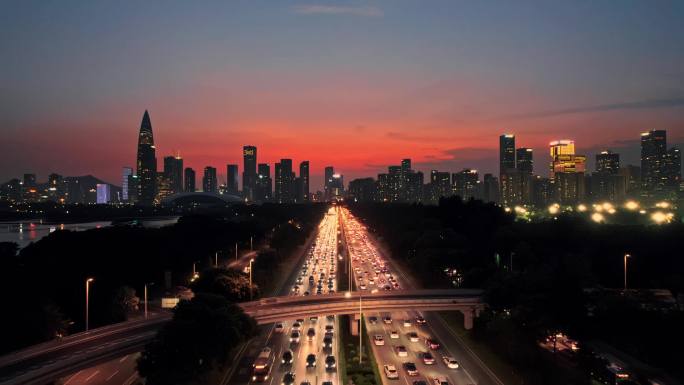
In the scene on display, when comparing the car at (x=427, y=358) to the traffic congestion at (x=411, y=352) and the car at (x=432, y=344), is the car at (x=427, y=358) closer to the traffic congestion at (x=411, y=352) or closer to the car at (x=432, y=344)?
the traffic congestion at (x=411, y=352)

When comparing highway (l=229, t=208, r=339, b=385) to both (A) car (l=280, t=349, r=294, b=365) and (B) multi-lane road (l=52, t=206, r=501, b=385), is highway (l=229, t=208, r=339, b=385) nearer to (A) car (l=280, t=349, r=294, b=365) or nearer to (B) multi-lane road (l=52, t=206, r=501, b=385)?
(B) multi-lane road (l=52, t=206, r=501, b=385)

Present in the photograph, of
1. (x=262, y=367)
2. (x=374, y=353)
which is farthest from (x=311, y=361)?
(x=374, y=353)

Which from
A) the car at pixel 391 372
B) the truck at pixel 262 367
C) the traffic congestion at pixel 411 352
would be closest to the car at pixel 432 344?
the traffic congestion at pixel 411 352

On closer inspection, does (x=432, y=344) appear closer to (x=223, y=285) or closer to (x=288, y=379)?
(x=288, y=379)

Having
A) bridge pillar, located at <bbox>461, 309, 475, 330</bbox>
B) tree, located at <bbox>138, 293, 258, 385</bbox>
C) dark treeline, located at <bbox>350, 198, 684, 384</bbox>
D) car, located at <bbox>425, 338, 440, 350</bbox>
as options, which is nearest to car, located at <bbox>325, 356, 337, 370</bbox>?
tree, located at <bbox>138, 293, 258, 385</bbox>

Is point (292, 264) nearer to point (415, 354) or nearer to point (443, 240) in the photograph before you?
point (443, 240)
